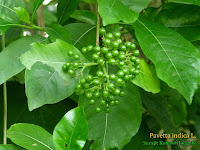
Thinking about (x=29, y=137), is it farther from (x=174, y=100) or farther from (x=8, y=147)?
(x=174, y=100)

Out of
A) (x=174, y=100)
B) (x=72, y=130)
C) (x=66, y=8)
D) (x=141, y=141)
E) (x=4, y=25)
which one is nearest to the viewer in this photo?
(x=72, y=130)

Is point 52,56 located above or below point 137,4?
→ below

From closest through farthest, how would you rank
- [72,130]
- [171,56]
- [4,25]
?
[72,130]
[171,56]
[4,25]

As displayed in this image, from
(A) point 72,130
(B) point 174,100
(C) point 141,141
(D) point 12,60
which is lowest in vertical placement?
(C) point 141,141

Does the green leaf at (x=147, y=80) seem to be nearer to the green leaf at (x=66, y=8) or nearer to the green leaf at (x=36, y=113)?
the green leaf at (x=66, y=8)

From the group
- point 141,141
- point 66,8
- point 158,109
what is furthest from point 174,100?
point 66,8

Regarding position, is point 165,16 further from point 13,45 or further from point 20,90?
point 20,90

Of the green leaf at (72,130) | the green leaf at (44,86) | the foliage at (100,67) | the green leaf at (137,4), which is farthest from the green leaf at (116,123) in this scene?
the green leaf at (137,4)

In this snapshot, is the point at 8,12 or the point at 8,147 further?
the point at 8,12
